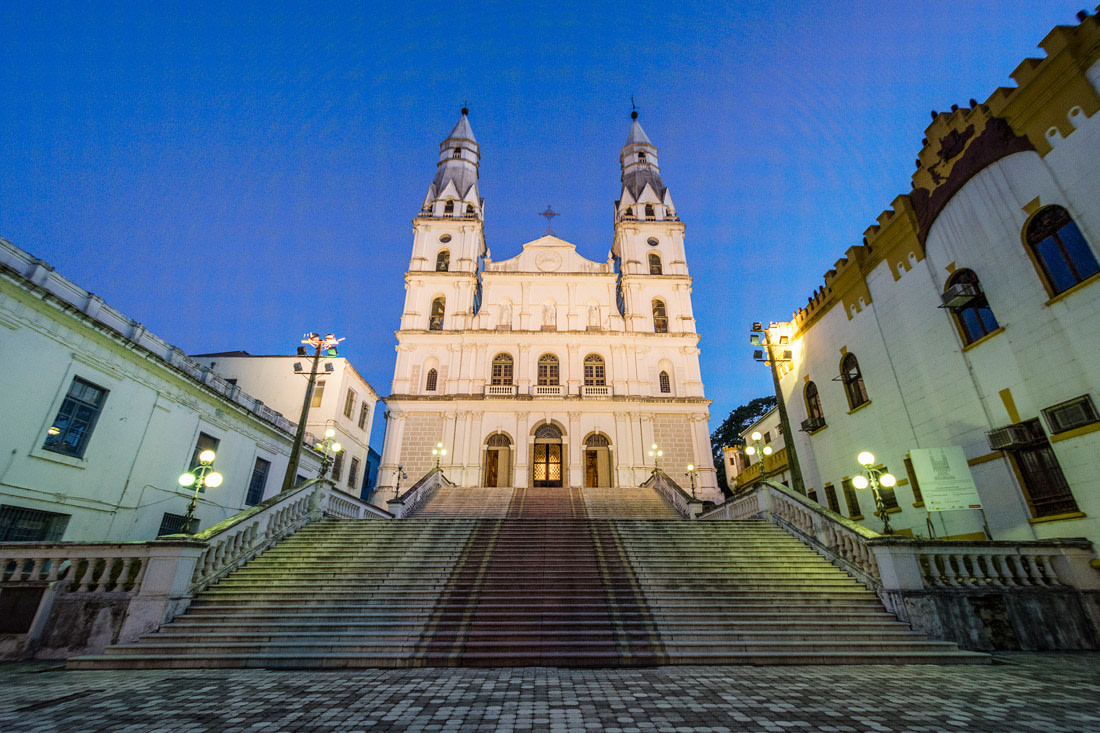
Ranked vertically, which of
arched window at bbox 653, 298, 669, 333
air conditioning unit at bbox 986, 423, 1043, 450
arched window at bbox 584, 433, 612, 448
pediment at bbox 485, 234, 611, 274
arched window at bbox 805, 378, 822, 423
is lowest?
air conditioning unit at bbox 986, 423, 1043, 450

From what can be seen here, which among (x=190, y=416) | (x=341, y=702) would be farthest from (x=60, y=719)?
(x=190, y=416)

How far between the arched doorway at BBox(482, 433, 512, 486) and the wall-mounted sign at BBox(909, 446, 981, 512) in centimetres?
2085

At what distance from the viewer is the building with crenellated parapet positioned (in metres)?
9.33

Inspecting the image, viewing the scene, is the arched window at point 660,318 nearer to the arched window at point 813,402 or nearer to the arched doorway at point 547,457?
the arched doorway at point 547,457

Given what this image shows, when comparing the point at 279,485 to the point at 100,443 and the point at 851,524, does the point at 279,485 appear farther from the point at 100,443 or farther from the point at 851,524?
the point at 851,524

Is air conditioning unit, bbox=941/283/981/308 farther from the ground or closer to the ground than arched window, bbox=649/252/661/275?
closer to the ground

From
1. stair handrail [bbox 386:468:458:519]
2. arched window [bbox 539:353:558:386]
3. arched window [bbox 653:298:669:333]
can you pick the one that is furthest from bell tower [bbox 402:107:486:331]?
arched window [bbox 653:298:669:333]

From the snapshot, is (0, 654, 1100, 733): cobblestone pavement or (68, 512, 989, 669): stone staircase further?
(68, 512, 989, 669): stone staircase

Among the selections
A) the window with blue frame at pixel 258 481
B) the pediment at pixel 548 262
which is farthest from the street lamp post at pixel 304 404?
the pediment at pixel 548 262

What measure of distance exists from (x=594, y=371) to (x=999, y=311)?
22057 millimetres

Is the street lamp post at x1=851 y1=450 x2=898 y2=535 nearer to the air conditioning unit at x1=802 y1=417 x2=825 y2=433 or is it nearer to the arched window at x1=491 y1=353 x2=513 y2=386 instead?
the air conditioning unit at x1=802 y1=417 x2=825 y2=433

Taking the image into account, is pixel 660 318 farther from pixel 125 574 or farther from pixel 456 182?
pixel 125 574

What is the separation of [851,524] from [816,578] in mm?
1490

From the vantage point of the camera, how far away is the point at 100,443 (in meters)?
14.0
